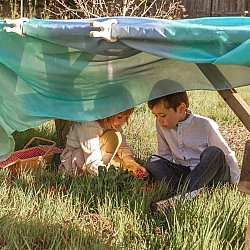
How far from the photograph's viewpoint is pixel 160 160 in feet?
12.8

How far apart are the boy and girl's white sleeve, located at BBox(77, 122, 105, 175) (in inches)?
15.5

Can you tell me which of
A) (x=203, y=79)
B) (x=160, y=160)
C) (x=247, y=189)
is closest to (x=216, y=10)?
(x=160, y=160)

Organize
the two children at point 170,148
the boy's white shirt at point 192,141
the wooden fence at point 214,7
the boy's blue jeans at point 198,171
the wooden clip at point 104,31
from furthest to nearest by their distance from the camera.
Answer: the wooden fence at point 214,7 → the boy's white shirt at point 192,141 → the two children at point 170,148 → the boy's blue jeans at point 198,171 → the wooden clip at point 104,31

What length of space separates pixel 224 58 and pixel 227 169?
141 centimetres

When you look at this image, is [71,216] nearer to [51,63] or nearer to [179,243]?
[179,243]

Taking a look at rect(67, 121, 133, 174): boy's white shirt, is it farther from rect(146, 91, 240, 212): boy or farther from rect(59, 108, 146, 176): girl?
rect(146, 91, 240, 212): boy

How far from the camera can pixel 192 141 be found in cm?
379

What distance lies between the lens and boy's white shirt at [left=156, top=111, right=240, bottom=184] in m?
3.66

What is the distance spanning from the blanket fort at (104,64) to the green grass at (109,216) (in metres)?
0.45

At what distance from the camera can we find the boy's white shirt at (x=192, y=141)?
366cm

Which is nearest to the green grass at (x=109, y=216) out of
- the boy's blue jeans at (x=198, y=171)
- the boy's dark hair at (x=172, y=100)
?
the boy's blue jeans at (x=198, y=171)

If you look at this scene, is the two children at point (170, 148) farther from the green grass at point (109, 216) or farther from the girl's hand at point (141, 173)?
the green grass at point (109, 216)

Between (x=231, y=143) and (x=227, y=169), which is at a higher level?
(x=227, y=169)

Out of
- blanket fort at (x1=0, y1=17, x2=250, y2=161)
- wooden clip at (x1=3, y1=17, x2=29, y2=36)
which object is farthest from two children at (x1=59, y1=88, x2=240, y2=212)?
wooden clip at (x1=3, y1=17, x2=29, y2=36)
